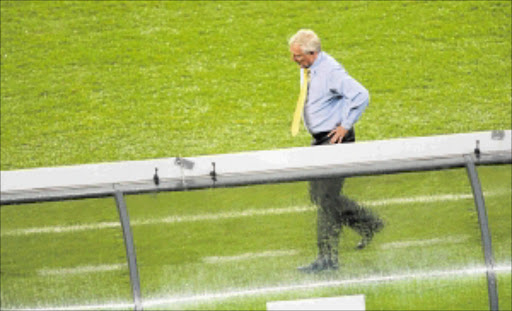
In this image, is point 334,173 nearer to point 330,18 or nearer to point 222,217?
point 222,217

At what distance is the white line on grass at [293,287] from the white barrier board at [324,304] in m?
0.05

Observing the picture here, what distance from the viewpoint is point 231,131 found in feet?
31.0

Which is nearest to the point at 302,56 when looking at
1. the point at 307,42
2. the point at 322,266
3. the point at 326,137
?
the point at 307,42

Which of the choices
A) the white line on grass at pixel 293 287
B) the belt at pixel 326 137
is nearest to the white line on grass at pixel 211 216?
the white line on grass at pixel 293 287

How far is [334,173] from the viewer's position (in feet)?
12.2

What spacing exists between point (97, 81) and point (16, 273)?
6904 millimetres

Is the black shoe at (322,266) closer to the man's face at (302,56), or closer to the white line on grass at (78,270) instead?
the white line on grass at (78,270)

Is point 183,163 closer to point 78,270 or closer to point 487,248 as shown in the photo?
point 78,270

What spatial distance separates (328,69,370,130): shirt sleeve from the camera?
568 centimetres

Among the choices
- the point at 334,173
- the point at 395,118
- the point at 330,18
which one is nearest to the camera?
the point at 334,173

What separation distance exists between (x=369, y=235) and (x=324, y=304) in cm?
36

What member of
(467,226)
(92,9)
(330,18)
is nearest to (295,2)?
(330,18)

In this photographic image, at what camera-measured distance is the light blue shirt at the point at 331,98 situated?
18.7ft

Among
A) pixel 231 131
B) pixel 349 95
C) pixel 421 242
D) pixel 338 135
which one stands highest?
pixel 231 131
